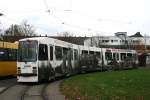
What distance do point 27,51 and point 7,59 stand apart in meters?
5.96

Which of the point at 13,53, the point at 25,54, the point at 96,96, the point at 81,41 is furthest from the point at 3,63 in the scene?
the point at 81,41

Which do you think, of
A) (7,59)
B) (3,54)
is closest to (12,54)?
(7,59)

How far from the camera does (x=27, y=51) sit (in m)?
27.9

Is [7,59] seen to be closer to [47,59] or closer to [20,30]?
[47,59]

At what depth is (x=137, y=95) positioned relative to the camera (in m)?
18.3

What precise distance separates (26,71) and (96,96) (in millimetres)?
9842

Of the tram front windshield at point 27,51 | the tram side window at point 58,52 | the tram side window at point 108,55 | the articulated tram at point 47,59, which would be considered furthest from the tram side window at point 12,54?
the tram side window at point 108,55

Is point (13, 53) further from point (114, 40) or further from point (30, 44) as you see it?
point (114, 40)

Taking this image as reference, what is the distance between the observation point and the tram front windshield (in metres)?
27.5

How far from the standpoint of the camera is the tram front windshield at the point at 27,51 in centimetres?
2753

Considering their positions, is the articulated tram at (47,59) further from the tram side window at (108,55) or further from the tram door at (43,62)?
the tram side window at (108,55)

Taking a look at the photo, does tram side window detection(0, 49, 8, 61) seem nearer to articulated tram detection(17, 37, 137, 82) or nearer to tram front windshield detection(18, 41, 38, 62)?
articulated tram detection(17, 37, 137, 82)

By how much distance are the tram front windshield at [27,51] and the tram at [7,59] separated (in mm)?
4623

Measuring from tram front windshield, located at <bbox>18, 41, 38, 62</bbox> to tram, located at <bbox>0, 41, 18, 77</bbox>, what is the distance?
15.2 feet
